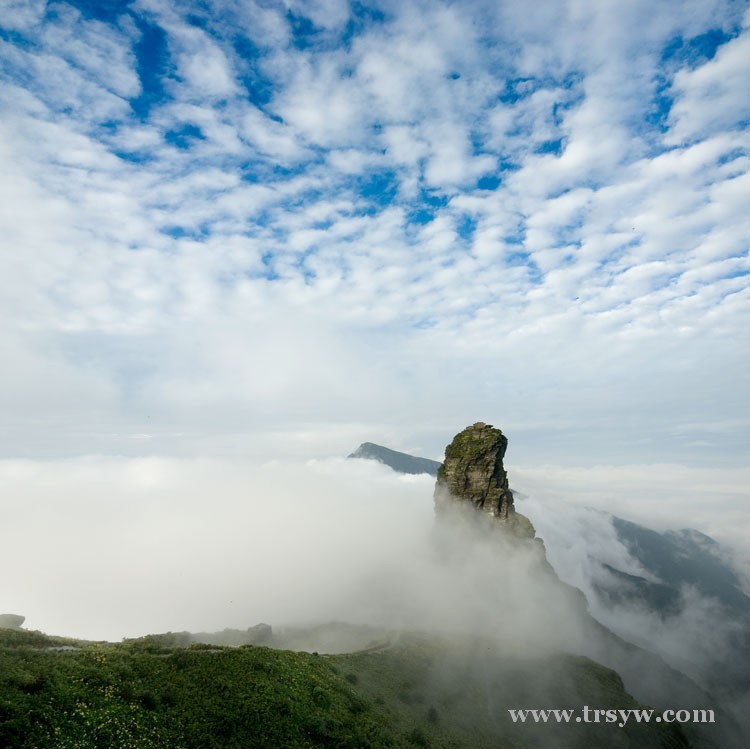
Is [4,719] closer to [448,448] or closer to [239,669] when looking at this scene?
[239,669]

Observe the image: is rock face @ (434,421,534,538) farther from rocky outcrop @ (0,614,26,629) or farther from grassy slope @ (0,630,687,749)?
rocky outcrop @ (0,614,26,629)

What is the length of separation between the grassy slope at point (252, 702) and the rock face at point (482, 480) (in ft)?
252

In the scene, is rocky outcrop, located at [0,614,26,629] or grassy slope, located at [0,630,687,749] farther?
rocky outcrop, located at [0,614,26,629]

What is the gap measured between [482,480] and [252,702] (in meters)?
135

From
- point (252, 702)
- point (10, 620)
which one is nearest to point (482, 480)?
point (252, 702)

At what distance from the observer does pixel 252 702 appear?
42.7 metres

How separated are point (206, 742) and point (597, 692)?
93.9 metres

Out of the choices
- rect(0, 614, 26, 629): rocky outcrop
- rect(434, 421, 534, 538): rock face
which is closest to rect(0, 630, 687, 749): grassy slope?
rect(0, 614, 26, 629): rocky outcrop

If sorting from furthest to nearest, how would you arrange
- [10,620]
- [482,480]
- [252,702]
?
[482,480] < [10,620] < [252,702]

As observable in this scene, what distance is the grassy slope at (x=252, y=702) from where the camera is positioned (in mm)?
31453

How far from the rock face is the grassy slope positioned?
3018 inches

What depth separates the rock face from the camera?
165125 millimetres

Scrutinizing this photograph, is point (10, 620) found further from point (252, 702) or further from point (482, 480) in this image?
point (482, 480)

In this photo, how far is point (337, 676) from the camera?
62562mm
